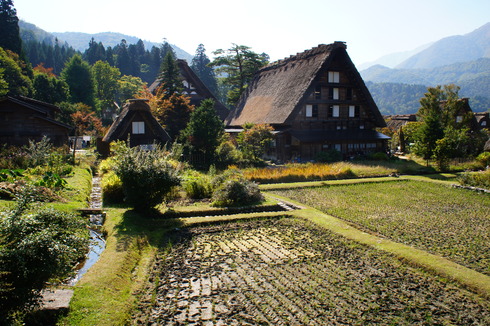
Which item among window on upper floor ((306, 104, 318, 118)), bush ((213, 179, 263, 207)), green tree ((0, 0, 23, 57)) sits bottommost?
bush ((213, 179, 263, 207))

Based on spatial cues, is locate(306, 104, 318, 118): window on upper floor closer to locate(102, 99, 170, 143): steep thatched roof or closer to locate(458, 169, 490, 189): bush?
locate(102, 99, 170, 143): steep thatched roof

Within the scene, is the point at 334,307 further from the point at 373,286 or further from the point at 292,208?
the point at 292,208

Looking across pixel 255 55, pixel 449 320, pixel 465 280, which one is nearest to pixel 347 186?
pixel 465 280

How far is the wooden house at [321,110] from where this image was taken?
100 feet

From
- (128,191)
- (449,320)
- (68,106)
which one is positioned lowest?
(449,320)

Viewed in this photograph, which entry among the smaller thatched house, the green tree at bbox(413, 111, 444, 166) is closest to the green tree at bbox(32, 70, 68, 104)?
the smaller thatched house

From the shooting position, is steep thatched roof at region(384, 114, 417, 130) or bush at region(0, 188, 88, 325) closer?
bush at region(0, 188, 88, 325)

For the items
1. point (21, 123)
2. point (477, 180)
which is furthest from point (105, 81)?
point (477, 180)

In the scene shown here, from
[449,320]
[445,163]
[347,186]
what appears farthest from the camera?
[445,163]

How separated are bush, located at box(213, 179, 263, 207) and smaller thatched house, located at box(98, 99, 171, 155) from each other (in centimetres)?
1393

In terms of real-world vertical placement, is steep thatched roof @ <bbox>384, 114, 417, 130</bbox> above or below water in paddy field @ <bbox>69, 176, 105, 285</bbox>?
above

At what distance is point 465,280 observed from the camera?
7023mm

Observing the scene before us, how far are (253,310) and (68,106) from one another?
44.4m

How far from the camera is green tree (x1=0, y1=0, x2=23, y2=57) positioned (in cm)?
5181
